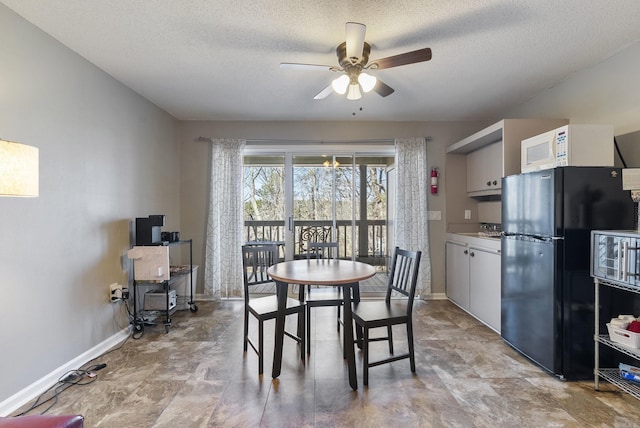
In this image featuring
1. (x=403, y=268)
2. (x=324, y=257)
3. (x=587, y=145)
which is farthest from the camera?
(x=324, y=257)

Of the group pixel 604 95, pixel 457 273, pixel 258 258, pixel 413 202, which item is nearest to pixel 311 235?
pixel 413 202

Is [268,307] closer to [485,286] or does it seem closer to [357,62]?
[357,62]

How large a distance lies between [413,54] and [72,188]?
2.71m

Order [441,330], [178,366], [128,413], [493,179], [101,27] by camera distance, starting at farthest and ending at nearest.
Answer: [493,179] < [441,330] < [178,366] < [101,27] < [128,413]

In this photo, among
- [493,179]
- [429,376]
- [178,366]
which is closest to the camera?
[429,376]

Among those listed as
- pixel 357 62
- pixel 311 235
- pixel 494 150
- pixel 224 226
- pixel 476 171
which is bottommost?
pixel 311 235

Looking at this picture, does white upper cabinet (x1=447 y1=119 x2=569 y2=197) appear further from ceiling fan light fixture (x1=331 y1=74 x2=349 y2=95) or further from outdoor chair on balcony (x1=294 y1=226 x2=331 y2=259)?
outdoor chair on balcony (x1=294 y1=226 x2=331 y2=259)

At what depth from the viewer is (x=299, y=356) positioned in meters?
2.62

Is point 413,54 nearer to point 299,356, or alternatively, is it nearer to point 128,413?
point 299,356

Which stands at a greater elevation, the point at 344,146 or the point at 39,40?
the point at 39,40

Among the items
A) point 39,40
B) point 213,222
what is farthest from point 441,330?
point 39,40

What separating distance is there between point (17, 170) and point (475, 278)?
12.7 ft

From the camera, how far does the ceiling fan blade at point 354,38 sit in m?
1.80

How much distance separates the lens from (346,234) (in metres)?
4.54
